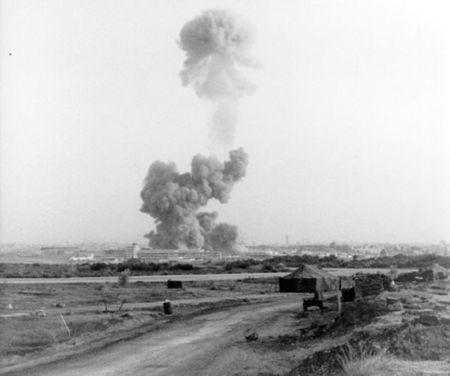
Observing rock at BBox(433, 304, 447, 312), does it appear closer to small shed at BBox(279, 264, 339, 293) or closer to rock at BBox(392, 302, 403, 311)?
rock at BBox(392, 302, 403, 311)

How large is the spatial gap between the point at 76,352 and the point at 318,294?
17.3 metres

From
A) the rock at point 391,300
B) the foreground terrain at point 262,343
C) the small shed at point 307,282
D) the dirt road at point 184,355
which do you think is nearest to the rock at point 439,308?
the foreground terrain at point 262,343

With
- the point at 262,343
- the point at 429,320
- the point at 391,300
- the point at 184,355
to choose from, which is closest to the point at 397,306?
the point at 391,300

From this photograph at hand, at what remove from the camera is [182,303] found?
130 feet

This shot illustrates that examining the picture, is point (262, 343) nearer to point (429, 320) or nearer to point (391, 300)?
point (429, 320)

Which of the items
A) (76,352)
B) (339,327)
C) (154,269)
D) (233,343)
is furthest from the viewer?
(154,269)

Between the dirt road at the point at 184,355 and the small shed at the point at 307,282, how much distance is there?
5122mm

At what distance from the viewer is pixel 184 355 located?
2027 cm

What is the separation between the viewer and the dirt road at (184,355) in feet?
57.4

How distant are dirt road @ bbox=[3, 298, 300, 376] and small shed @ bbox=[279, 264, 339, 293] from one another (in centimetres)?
512

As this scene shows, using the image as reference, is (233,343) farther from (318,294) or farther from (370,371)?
(318,294)

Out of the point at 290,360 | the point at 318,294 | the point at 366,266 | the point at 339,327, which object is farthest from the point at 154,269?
the point at 290,360

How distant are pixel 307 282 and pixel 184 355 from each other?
1579 centimetres

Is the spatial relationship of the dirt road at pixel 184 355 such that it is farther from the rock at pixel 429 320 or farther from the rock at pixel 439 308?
the rock at pixel 439 308
